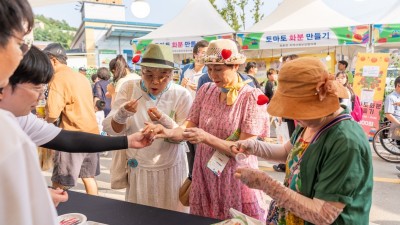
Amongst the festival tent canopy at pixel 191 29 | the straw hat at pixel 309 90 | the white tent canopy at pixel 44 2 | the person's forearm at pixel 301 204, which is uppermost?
the festival tent canopy at pixel 191 29

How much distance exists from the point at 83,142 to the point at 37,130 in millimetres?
228

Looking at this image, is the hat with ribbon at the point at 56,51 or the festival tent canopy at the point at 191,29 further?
the festival tent canopy at the point at 191,29

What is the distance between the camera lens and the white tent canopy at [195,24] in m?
7.73

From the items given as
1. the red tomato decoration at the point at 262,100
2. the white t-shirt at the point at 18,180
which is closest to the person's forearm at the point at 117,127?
the red tomato decoration at the point at 262,100

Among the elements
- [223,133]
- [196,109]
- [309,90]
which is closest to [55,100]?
[196,109]

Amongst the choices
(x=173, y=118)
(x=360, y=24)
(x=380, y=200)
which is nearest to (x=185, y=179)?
(x=173, y=118)

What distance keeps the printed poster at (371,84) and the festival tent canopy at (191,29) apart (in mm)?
2928

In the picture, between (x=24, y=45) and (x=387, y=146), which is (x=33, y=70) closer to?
(x=24, y=45)

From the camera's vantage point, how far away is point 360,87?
671 cm

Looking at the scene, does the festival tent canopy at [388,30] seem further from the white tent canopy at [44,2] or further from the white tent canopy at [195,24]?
the white tent canopy at [44,2]

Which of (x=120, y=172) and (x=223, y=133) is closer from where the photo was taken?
(x=223, y=133)

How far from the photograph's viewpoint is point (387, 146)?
5.80m

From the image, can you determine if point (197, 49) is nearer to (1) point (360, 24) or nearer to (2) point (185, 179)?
(2) point (185, 179)

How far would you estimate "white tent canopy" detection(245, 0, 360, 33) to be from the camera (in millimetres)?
6633
